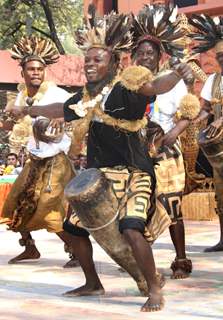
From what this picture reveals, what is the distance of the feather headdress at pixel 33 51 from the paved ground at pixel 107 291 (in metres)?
1.92

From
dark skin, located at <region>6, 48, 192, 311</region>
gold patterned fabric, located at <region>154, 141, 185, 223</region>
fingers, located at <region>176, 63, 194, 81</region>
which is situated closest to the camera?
fingers, located at <region>176, 63, 194, 81</region>

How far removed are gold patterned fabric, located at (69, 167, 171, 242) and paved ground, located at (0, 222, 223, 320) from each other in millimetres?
529

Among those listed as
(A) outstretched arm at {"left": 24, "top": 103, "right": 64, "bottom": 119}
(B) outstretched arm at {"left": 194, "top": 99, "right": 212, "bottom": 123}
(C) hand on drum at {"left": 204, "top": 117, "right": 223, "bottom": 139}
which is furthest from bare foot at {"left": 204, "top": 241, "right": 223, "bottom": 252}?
(A) outstretched arm at {"left": 24, "top": 103, "right": 64, "bottom": 119}

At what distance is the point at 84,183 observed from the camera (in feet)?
16.1

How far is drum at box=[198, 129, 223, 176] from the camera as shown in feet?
18.6

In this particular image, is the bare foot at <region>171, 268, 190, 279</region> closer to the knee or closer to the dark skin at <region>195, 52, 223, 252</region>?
the dark skin at <region>195, 52, 223, 252</region>

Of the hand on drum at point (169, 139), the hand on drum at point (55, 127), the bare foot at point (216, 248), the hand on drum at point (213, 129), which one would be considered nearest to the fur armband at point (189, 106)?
the hand on drum at point (169, 139)

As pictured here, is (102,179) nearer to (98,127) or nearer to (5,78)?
(98,127)

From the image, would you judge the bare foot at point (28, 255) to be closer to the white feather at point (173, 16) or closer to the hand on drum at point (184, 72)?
the white feather at point (173, 16)

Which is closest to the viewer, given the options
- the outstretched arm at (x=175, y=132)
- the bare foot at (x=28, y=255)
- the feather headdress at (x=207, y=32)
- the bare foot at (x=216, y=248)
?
the outstretched arm at (x=175, y=132)

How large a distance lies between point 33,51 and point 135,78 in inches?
91.6

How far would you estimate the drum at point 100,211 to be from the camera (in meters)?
4.84

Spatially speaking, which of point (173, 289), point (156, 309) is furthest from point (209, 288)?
point (156, 309)

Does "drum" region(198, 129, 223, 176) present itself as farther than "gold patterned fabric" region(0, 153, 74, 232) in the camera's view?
No
